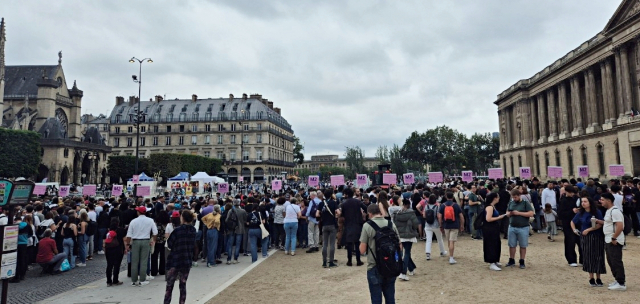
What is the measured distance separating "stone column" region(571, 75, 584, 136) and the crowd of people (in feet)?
112

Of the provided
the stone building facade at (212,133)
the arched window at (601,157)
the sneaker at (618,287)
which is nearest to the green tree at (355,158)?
the stone building facade at (212,133)

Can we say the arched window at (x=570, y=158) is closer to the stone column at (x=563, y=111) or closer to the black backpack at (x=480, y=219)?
the stone column at (x=563, y=111)

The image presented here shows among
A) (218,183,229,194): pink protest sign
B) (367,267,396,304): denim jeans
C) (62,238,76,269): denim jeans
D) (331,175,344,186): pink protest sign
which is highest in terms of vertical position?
(331,175,344,186): pink protest sign

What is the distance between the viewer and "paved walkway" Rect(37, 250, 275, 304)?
780 cm

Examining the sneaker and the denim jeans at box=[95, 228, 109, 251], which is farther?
the denim jeans at box=[95, 228, 109, 251]

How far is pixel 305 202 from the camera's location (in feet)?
46.1

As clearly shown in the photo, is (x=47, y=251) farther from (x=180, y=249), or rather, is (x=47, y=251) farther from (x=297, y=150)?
(x=297, y=150)

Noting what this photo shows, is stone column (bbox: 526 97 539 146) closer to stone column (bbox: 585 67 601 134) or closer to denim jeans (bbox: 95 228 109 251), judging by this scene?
stone column (bbox: 585 67 601 134)

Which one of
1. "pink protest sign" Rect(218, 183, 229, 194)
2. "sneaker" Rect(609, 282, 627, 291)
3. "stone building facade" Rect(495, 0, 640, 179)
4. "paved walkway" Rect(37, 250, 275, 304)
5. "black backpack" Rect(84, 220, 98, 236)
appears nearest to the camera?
"sneaker" Rect(609, 282, 627, 291)

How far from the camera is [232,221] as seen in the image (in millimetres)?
11422

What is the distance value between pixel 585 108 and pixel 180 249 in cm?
5128

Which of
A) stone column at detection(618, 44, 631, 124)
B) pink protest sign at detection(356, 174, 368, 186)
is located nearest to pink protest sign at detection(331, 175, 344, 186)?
pink protest sign at detection(356, 174, 368, 186)

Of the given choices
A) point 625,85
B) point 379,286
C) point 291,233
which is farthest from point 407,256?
point 625,85

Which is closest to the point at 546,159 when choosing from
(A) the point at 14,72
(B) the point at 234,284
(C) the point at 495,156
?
(C) the point at 495,156
